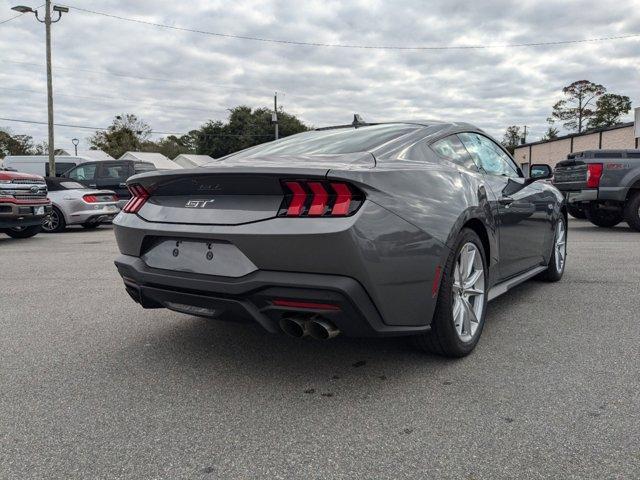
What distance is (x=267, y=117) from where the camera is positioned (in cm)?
6762

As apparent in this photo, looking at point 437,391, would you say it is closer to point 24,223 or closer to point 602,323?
point 602,323

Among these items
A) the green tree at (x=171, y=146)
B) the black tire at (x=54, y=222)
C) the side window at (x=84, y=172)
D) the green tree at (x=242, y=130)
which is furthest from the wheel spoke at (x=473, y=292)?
the green tree at (x=171, y=146)

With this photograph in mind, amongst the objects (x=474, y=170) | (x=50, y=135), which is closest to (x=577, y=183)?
(x=474, y=170)

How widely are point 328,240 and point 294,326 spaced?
50 centimetres

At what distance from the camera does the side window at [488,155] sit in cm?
387

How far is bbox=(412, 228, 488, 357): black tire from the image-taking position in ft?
9.66

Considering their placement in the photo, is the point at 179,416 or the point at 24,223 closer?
the point at 179,416

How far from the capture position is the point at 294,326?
2.65 m

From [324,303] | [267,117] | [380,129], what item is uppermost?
[267,117]

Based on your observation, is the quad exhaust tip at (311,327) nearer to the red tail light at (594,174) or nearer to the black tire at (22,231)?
the red tail light at (594,174)

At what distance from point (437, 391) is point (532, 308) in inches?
78.8

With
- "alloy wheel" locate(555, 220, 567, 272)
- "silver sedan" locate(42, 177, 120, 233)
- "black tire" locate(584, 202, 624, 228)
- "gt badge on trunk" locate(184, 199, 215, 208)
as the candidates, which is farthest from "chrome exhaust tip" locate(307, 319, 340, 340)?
"silver sedan" locate(42, 177, 120, 233)

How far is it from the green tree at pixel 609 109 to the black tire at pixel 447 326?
188ft

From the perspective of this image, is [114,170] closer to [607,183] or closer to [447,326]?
[607,183]
